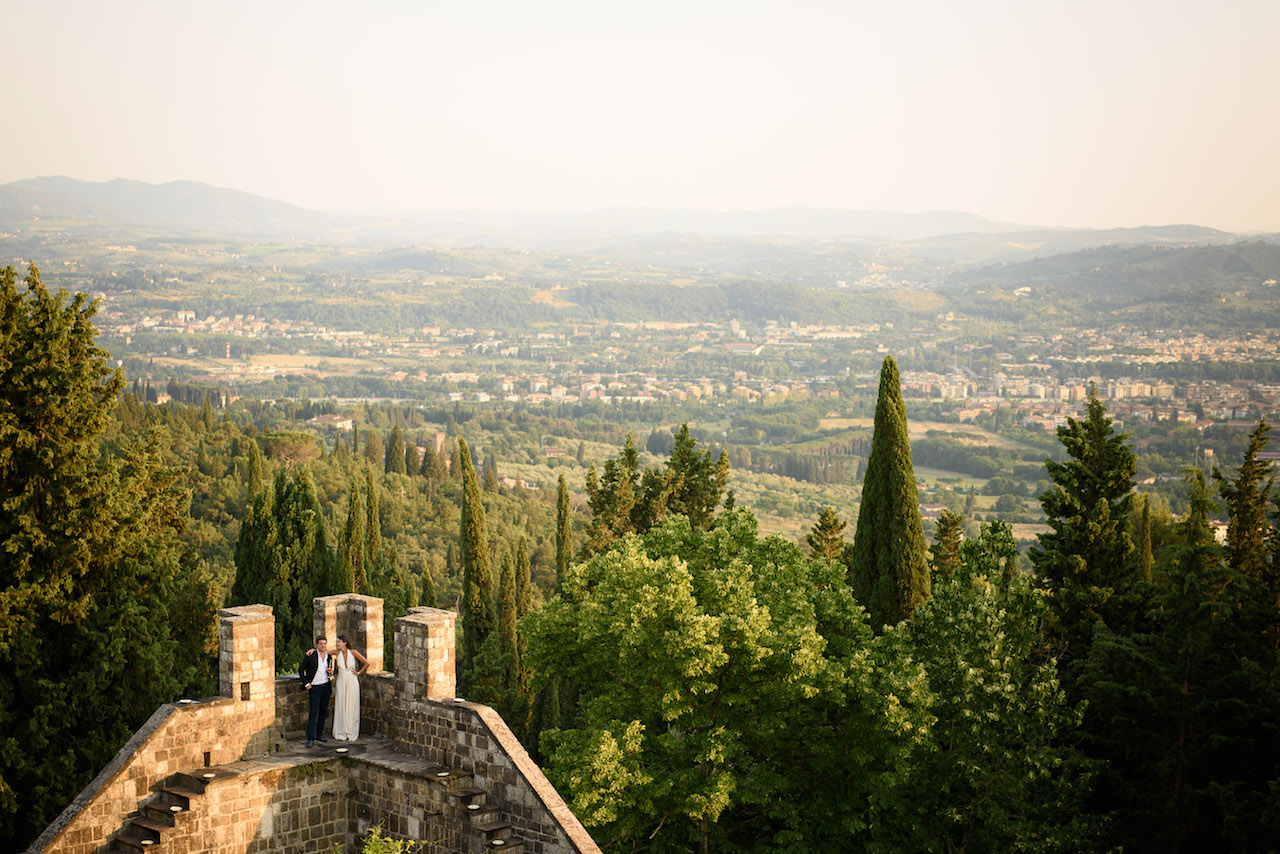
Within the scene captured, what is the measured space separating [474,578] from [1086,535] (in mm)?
29724

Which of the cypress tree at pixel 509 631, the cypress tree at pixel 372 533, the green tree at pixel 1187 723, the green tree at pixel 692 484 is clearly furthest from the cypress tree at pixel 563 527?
the green tree at pixel 1187 723

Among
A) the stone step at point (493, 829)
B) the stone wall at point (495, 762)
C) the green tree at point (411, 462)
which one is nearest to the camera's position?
the stone wall at point (495, 762)

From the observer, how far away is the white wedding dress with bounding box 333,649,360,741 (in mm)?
14562

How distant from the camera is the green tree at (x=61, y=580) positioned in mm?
18984

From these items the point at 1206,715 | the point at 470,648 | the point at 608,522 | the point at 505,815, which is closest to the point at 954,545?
the point at 608,522

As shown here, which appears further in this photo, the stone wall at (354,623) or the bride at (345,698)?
the stone wall at (354,623)

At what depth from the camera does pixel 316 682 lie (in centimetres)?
1447

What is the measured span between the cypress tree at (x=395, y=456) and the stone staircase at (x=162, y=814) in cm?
8676

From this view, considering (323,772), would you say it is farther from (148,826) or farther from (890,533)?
(890,533)

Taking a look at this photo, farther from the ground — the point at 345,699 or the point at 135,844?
the point at 345,699

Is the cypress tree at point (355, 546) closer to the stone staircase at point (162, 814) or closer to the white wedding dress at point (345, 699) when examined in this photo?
the white wedding dress at point (345, 699)

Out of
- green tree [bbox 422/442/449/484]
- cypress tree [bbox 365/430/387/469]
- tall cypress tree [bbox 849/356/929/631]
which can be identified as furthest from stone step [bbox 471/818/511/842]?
cypress tree [bbox 365/430/387/469]

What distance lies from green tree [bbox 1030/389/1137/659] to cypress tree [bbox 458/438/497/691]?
27429 mm

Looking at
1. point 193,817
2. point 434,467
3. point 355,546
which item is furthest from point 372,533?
point 434,467
